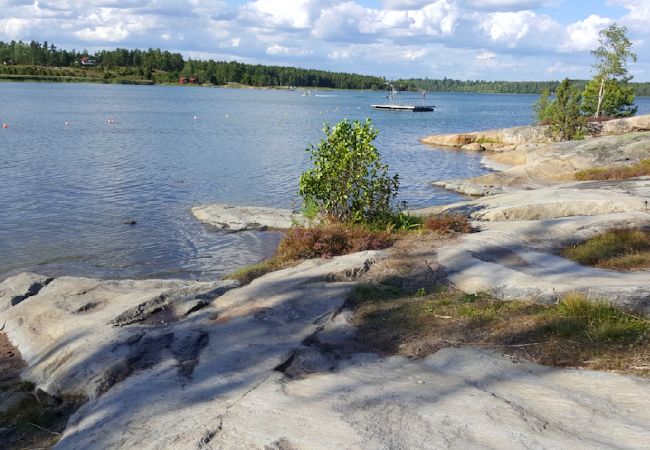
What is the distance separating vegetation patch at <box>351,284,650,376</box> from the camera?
7.28 metres

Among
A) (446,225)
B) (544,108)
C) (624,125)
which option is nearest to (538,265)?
(446,225)

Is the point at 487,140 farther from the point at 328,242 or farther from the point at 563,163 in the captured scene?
the point at 328,242

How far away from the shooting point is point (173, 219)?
23.6 m

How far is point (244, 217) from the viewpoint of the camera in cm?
2289

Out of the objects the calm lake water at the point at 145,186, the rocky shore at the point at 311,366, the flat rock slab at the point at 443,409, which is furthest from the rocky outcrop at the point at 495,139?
the flat rock slab at the point at 443,409

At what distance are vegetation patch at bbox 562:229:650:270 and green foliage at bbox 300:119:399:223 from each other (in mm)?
4833

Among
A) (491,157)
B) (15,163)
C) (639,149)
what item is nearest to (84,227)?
(15,163)

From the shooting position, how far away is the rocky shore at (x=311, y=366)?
19.4 ft

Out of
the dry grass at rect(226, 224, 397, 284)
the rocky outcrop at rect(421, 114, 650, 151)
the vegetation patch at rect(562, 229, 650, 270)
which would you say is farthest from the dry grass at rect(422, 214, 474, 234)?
the rocky outcrop at rect(421, 114, 650, 151)

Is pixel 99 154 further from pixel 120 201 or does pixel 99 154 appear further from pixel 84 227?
pixel 84 227

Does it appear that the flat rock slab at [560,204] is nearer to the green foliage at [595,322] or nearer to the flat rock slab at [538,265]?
the flat rock slab at [538,265]

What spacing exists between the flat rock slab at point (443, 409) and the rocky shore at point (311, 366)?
2 cm

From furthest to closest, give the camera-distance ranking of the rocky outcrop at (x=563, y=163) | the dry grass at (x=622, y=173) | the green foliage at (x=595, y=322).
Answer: the rocky outcrop at (x=563, y=163), the dry grass at (x=622, y=173), the green foliage at (x=595, y=322)

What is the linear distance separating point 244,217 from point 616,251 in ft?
45.9
